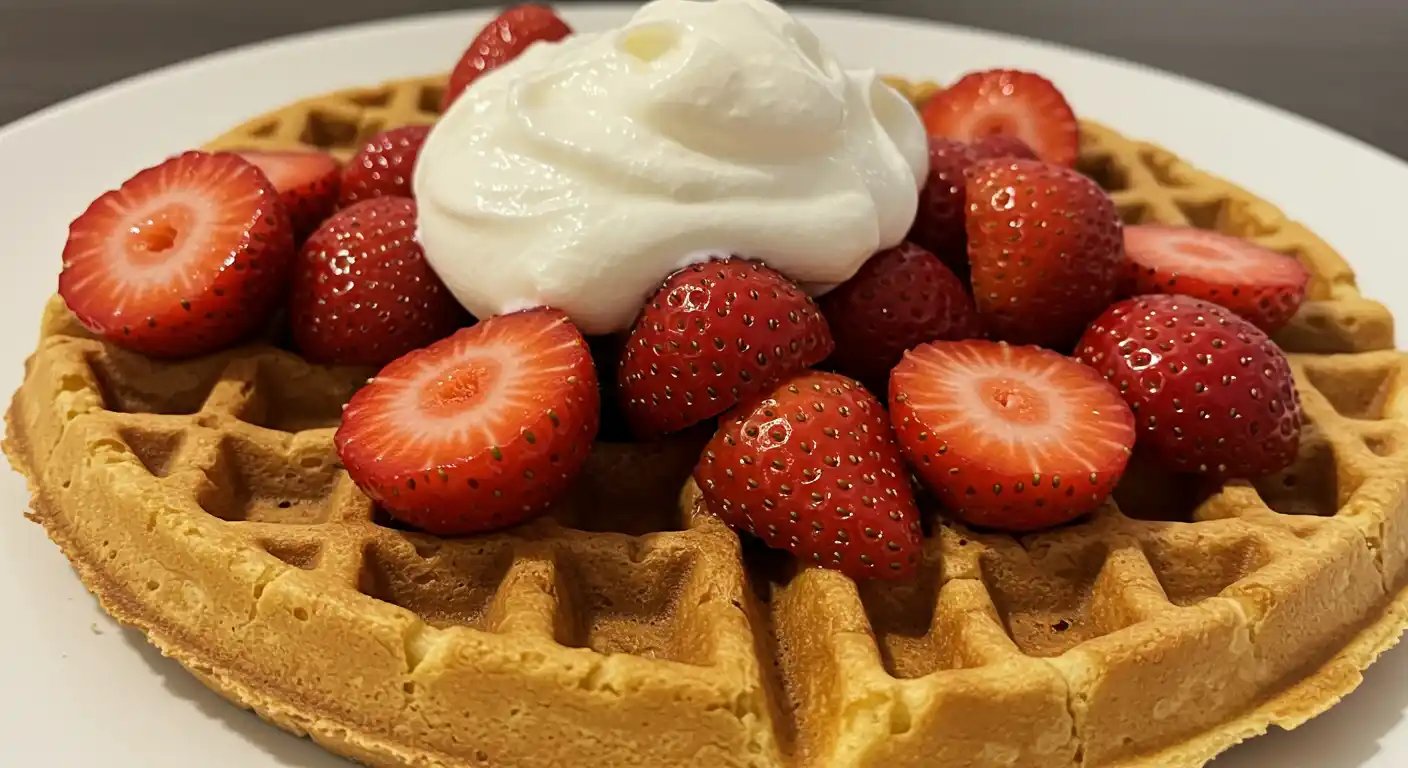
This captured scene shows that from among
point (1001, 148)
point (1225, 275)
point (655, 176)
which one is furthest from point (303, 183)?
point (1225, 275)

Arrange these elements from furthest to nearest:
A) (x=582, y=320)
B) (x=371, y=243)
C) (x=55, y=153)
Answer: (x=55, y=153)
(x=371, y=243)
(x=582, y=320)

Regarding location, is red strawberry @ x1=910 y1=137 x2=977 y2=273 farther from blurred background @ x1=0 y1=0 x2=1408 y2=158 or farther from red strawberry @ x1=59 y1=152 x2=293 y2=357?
blurred background @ x1=0 y1=0 x2=1408 y2=158

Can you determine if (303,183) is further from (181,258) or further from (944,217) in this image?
(944,217)

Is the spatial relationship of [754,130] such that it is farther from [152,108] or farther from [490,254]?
[152,108]

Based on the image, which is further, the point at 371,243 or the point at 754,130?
the point at 371,243

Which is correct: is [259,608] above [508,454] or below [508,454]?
below

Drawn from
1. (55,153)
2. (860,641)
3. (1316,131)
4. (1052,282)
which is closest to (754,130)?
(1052,282)
